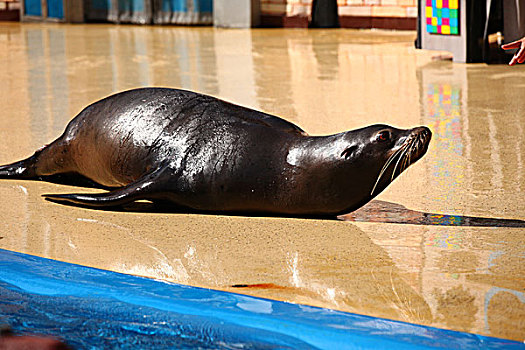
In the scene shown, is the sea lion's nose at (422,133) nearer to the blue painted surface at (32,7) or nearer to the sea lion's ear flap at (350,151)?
the sea lion's ear flap at (350,151)

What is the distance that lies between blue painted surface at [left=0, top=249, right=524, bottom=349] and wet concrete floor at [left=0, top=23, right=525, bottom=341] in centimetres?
13

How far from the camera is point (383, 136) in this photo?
282cm

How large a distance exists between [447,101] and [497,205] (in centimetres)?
266

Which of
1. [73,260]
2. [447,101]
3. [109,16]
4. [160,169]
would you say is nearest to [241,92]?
[447,101]

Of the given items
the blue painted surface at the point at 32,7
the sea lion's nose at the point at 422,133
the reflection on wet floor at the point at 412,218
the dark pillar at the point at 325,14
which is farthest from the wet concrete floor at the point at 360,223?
the blue painted surface at the point at 32,7

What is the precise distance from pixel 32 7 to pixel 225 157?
39.1ft

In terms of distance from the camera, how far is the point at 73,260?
8.70 feet

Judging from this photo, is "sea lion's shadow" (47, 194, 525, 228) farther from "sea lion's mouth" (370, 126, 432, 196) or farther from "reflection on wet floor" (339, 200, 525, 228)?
"sea lion's mouth" (370, 126, 432, 196)

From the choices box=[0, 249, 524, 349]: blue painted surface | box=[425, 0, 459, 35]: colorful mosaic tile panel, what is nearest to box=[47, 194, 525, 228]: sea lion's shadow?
box=[0, 249, 524, 349]: blue painted surface

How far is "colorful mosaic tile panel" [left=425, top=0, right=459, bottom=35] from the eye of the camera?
716cm

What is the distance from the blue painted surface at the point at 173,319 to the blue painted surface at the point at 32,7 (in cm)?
1219

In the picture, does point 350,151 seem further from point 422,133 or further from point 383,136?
point 422,133

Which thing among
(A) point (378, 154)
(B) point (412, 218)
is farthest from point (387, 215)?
(A) point (378, 154)

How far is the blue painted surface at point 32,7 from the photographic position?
13.9 m
